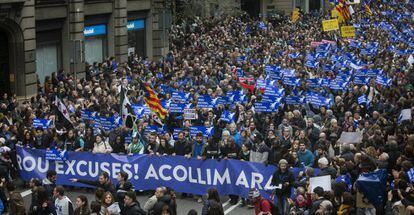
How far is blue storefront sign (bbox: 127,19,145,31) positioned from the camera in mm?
42312

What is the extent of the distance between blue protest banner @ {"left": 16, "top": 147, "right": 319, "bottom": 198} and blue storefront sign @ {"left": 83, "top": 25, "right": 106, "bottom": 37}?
1891cm

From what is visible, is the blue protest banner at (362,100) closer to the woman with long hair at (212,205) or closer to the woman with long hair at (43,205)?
the woman with long hair at (212,205)

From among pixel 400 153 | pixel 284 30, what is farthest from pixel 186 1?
pixel 400 153

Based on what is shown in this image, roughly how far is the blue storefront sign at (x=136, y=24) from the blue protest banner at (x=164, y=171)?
76.3 ft

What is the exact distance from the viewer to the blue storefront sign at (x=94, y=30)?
38125 mm

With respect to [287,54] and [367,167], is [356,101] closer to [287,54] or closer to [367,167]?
[367,167]

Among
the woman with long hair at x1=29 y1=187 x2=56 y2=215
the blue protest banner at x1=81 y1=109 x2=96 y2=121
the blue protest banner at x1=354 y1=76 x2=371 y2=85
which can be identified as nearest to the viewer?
the woman with long hair at x1=29 y1=187 x2=56 y2=215

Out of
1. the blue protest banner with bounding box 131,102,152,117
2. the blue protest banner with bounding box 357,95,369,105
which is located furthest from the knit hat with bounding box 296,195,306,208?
the blue protest banner with bounding box 357,95,369,105

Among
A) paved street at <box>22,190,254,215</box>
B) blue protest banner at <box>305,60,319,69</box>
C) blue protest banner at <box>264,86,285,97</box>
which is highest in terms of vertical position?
blue protest banner at <box>305,60,319,69</box>

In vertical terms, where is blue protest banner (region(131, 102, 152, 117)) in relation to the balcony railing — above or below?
below

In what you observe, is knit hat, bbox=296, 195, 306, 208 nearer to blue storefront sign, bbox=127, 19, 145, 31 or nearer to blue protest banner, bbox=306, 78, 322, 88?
blue protest banner, bbox=306, 78, 322, 88

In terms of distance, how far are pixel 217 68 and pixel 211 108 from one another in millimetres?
8678

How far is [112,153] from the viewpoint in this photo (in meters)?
18.9

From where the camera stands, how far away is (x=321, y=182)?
1446 cm
